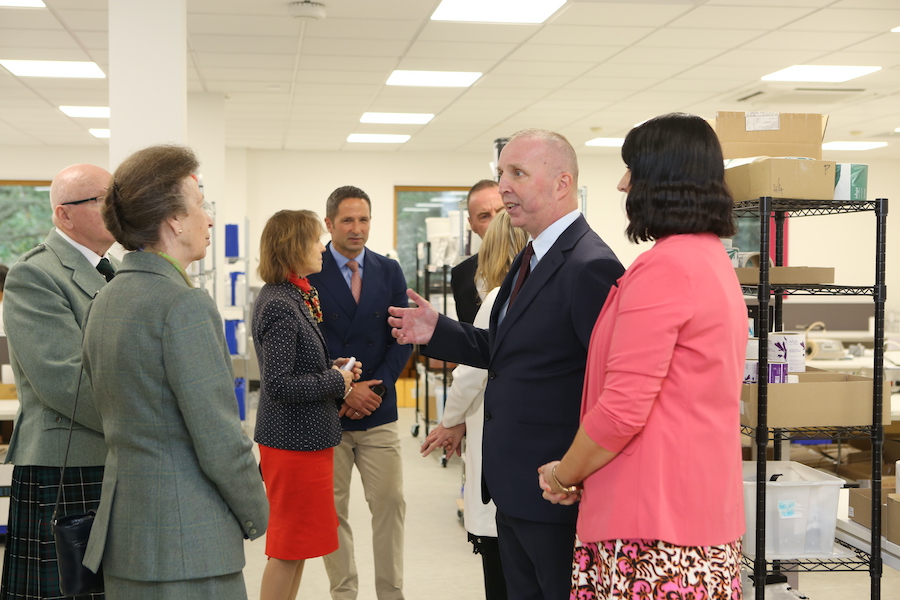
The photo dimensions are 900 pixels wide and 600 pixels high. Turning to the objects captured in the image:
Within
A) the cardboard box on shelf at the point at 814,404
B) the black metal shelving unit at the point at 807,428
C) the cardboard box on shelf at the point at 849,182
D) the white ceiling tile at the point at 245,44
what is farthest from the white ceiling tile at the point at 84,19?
the cardboard box on shelf at the point at 814,404

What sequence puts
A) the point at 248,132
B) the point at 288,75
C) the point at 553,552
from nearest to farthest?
the point at 553,552, the point at 288,75, the point at 248,132

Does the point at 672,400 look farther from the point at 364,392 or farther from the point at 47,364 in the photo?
the point at 364,392

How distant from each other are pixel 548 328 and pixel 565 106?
621 cm

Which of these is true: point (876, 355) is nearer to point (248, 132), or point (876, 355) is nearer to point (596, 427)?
point (596, 427)

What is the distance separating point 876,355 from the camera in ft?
8.44

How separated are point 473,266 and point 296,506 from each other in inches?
53.6

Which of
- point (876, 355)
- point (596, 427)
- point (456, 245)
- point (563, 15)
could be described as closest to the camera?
point (596, 427)

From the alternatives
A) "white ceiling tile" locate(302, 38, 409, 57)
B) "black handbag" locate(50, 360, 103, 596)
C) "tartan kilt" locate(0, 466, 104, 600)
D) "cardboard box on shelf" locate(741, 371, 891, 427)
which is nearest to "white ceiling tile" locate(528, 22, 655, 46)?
"white ceiling tile" locate(302, 38, 409, 57)

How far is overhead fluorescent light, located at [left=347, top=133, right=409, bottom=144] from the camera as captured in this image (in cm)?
955

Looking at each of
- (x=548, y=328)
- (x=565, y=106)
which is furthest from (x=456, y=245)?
(x=548, y=328)

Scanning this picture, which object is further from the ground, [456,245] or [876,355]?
[456,245]

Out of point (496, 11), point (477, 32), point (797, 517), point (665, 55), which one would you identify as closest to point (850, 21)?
point (665, 55)

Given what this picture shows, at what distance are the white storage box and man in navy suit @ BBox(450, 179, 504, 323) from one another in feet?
4.16

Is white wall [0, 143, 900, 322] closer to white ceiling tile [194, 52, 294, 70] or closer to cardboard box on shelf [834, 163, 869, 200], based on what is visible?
white ceiling tile [194, 52, 294, 70]
